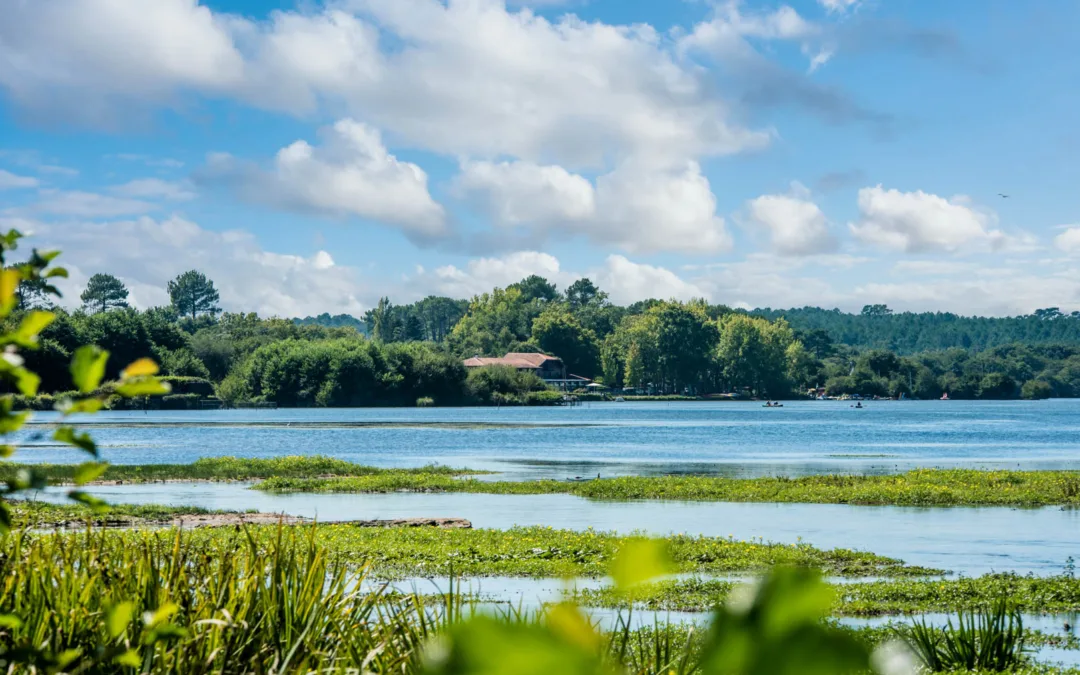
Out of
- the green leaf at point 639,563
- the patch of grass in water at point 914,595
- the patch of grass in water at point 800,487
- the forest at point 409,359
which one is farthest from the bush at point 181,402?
the green leaf at point 639,563

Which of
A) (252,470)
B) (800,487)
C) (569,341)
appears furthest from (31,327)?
(569,341)

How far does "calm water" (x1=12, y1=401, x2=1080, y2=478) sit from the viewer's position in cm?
5247

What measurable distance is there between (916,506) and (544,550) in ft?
50.4

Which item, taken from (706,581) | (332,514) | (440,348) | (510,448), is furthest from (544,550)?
(440,348)

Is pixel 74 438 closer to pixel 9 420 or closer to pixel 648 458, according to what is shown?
pixel 9 420

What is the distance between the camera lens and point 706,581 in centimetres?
1956

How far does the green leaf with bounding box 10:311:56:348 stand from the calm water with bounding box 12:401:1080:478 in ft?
119

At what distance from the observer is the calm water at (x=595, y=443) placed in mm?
52469

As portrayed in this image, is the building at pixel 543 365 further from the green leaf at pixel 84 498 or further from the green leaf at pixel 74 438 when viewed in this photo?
the green leaf at pixel 74 438

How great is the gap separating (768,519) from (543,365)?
148679mm

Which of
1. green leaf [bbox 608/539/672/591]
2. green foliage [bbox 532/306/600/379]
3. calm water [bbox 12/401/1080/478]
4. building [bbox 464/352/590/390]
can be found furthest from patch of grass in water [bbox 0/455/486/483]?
green foliage [bbox 532/306/600/379]

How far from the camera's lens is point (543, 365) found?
179 m

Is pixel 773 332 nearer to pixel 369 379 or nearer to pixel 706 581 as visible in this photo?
pixel 369 379

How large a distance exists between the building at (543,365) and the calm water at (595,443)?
6152 cm
